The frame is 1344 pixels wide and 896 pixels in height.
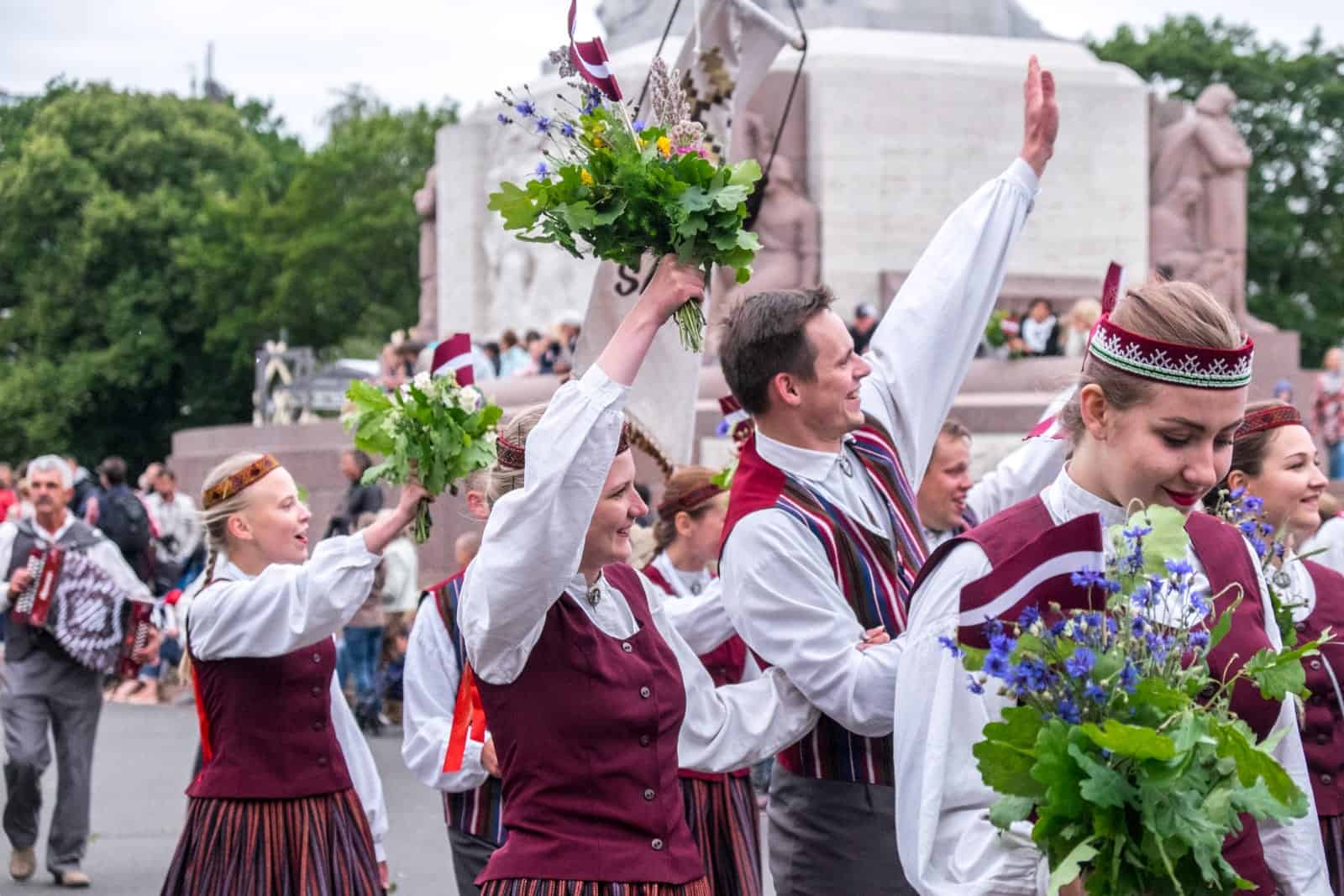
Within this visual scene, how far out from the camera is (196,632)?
555 cm

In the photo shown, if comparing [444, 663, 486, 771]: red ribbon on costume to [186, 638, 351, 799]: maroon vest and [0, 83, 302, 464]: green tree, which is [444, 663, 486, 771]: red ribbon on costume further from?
[0, 83, 302, 464]: green tree

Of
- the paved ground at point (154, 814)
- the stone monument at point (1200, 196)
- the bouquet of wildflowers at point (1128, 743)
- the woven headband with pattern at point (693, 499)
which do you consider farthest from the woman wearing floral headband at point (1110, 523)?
the stone monument at point (1200, 196)

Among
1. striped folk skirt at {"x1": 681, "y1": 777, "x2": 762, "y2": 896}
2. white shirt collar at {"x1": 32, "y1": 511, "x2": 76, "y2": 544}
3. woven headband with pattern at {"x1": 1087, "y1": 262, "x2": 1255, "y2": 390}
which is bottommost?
white shirt collar at {"x1": 32, "y1": 511, "x2": 76, "y2": 544}

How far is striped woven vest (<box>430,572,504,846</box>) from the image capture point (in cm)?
558

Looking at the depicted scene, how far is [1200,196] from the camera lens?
21.6m

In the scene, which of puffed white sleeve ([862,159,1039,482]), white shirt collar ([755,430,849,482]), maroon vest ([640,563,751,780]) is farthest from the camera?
maroon vest ([640,563,751,780])

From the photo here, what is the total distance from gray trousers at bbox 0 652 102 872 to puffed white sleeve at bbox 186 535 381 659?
15.1ft

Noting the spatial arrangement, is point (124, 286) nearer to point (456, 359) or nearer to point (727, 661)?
point (727, 661)

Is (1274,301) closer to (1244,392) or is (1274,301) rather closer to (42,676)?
(42,676)

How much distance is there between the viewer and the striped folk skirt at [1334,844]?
4797mm

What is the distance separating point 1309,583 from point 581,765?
6.18ft

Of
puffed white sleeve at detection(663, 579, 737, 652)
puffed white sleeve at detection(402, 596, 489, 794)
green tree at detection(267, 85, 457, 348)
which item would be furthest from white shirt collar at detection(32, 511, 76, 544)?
green tree at detection(267, 85, 457, 348)

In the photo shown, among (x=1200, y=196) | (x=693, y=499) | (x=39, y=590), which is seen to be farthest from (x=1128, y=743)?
(x=1200, y=196)

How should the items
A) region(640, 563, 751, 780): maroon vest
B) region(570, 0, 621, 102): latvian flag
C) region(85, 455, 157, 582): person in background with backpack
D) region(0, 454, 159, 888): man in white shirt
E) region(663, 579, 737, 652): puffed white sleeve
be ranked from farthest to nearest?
1. region(85, 455, 157, 582): person in background with backpack
2. region(0, 454, 159, 888): man in white shirt
3. region(640, 563, 751, 780): maroon vest
4. region(663, 579, 737, 652): puffed white sleeve
5. region(570, 0, 621, 102): latvian flag
